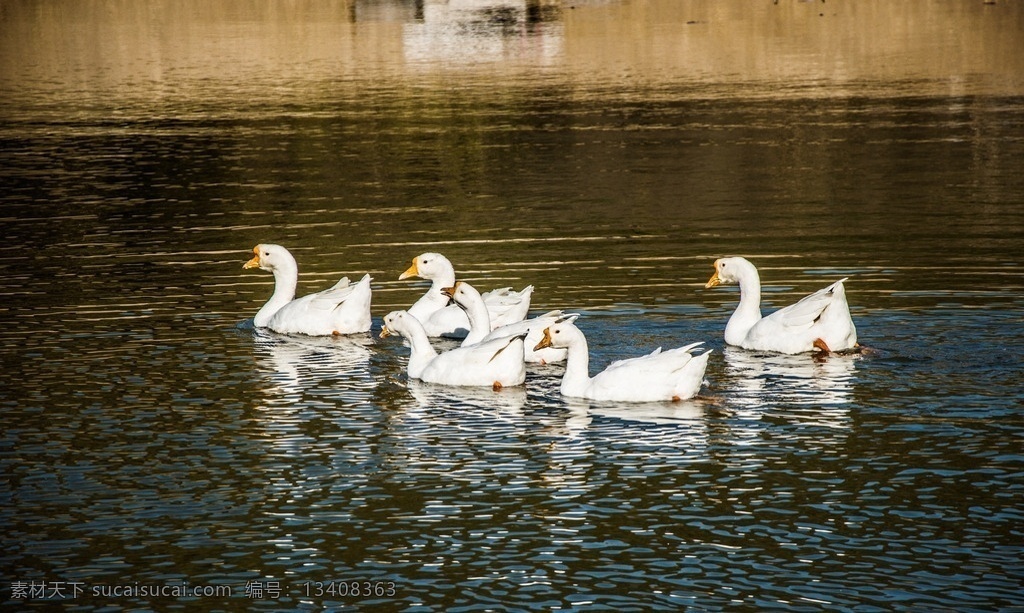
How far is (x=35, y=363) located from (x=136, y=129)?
1193 inches

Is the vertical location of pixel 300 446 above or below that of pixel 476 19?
below

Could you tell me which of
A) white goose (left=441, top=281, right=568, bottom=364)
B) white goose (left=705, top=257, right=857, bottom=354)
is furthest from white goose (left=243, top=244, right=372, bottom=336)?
white goose (left=705, top=257, right=857, bottom=354)

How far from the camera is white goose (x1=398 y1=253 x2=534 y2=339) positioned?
2058 cm

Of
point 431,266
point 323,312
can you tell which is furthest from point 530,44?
point 323,312

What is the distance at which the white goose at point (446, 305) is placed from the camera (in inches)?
810

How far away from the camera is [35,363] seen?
62.7ft

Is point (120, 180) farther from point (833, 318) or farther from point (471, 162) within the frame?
point (833, 318)

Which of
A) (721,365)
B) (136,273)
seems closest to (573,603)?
(721,365)

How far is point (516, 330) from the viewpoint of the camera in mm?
18156

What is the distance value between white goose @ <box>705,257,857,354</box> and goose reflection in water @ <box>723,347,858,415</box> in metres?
0.15

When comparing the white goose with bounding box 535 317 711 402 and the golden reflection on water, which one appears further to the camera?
the golden reflection on water

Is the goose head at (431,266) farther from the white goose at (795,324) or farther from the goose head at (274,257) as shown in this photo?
the white goose at (795,324)

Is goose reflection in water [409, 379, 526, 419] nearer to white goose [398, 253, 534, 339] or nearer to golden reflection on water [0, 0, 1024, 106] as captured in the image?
white goose [398, 253, 534, 339]

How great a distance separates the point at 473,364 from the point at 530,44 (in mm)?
62585
